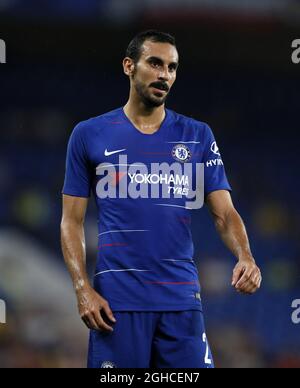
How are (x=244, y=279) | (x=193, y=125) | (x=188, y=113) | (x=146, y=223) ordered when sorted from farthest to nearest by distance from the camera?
(x=188, y=113) → (x=193, y=125) → (x=146, y=223) → (x=244, y=279)

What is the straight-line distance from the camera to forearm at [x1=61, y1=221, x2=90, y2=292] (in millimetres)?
3494

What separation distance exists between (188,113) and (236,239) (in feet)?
26.5

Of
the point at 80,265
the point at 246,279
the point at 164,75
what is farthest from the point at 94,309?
the point at 164,75

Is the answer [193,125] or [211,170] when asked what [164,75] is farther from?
[211,170]

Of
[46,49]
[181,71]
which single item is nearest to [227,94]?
[181,71]

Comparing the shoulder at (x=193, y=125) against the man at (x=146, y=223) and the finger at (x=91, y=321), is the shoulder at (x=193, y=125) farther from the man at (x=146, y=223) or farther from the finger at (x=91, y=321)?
the finger at (x=91, y=321)

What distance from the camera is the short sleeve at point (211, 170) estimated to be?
12.2ft

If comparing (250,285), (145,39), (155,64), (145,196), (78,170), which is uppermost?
(145,39)

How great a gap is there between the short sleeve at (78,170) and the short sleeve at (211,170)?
510 millimetres

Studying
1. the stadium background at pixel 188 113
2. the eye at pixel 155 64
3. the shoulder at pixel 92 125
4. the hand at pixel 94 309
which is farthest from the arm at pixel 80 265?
the stadium background at pixel 188 113

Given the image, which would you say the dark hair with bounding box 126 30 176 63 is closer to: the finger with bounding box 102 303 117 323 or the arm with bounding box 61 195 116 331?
the arm with bounding box 61 195 116 331

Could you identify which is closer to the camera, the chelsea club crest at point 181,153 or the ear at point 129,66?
the chelsea club crest at point 181,153

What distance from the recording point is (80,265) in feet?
11.6

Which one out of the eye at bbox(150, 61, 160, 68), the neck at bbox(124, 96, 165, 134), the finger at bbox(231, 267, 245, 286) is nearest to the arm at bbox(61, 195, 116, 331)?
the neck at bbox(124, 96, 165, 134)
